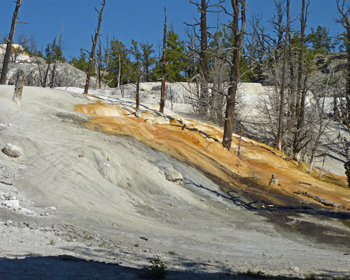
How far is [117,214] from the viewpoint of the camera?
10891 millimetres

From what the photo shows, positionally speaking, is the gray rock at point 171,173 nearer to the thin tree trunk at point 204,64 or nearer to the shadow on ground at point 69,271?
the shadow on ground at point 69,271

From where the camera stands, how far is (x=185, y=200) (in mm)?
14250

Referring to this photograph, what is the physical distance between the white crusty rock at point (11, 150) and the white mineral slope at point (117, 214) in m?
0.16

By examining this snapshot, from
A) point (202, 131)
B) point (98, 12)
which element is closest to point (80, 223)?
point (202, 131)

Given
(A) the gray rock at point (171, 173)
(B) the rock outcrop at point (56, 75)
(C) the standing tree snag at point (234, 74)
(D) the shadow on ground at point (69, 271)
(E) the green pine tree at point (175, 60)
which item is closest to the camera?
(D) the shadow on ground at point (69, 271)

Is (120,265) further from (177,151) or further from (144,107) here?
(144,107)

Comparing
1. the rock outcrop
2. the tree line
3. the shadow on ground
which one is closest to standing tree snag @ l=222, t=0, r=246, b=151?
the tree line

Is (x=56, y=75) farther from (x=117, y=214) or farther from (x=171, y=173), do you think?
(x=117, y=214)

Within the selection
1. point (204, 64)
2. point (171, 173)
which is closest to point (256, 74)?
point (204, 64)

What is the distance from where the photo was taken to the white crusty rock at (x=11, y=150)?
12633 millimetres

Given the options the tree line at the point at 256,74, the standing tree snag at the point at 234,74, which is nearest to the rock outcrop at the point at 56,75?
the tree line at the point at 256,74

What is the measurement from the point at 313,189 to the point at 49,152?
11322mm

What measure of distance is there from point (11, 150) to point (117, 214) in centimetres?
389

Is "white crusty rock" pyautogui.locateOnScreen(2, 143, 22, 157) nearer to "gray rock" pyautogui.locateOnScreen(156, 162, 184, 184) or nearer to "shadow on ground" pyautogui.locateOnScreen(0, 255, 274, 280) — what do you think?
"gray rock" pyautogui.locateOnScreen(156, 162, 184, 184)
